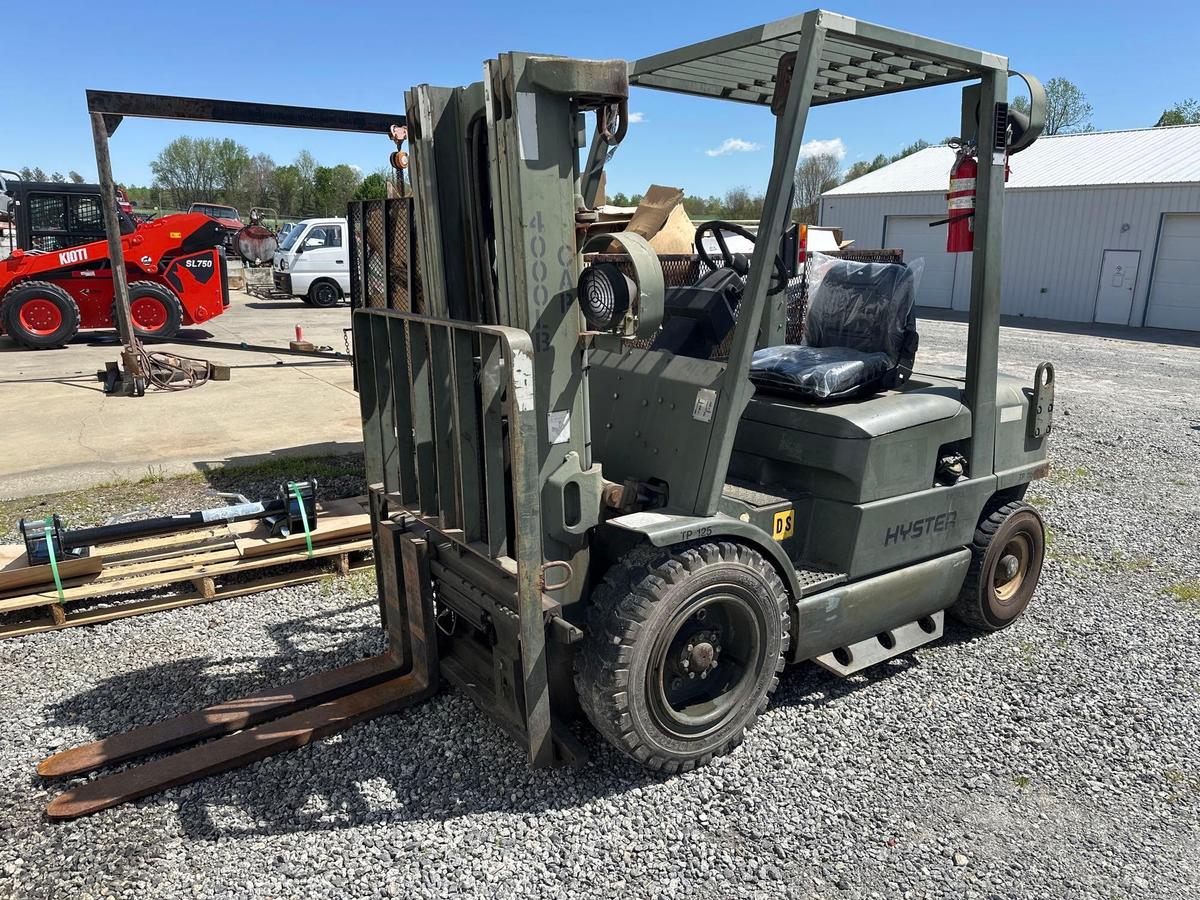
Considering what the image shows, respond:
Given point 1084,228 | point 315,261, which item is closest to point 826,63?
point 315,261

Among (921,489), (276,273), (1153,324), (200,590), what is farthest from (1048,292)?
(200,590)

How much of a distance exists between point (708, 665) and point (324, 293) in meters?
20.0

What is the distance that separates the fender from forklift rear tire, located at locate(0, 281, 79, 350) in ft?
46.3

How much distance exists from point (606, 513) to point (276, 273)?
2051cm

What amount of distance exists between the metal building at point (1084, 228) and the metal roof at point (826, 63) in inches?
576

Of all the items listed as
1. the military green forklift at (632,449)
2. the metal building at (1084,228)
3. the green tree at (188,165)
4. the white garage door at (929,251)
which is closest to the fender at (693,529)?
the military green forklift at (632,449)

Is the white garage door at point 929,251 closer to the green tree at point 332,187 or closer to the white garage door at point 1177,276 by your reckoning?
the white garage door at point 1177,276

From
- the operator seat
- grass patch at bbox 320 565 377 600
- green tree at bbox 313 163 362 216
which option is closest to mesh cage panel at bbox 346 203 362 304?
grass patch at bbox 320 565 377 600

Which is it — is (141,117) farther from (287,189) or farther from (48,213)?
(287,189)

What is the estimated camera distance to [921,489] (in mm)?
4102

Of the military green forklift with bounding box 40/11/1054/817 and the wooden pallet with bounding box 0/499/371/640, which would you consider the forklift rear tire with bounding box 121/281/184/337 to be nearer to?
the wooden pallet with bounding box 0/499/371/640

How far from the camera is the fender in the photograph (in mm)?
3055

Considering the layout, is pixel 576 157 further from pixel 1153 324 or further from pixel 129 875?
pixel 1153 324

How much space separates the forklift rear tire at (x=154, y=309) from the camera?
575 inches
